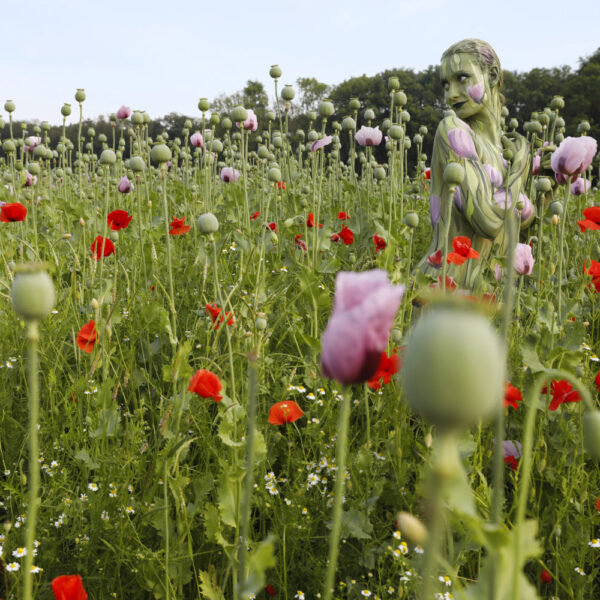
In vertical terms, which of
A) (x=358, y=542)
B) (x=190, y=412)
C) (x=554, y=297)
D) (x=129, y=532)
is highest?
(x=554, y=297)

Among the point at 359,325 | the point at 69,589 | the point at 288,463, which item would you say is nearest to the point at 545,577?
the point at 288,463

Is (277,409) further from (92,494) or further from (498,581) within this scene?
(498,581)

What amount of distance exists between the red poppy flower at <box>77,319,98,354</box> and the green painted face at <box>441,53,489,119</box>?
1.82 m

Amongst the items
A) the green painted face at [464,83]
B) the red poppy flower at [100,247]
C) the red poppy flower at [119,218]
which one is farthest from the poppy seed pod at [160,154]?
the green painted face at [464,83]

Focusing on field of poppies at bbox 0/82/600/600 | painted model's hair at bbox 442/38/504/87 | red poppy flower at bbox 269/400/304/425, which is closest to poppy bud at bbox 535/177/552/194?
field of poppies at bbox 0/82/600/600

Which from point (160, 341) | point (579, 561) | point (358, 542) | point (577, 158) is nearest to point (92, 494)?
point (358, 542)

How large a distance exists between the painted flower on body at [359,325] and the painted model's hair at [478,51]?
235 centimetres

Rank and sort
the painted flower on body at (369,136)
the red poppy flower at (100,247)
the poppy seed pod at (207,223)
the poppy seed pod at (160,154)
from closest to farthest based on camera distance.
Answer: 1. the poppy seed pod at (207,223)
2. the poppy seed pod at (160,154)
3. the red poppy flower at (100,247)
4. the painted flower on body at (369,136)

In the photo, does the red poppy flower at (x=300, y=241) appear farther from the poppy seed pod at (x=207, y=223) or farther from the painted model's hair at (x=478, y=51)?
the poppy seed pod at (x=207, y=223)

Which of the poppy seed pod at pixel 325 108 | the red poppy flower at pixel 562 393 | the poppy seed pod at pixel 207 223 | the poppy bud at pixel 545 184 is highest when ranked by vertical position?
the poppy seed pod at pixel 325 108

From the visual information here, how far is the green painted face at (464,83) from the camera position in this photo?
2.55m

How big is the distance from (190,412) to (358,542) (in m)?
0.59

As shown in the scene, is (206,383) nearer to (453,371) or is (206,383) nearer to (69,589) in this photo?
(69,589)

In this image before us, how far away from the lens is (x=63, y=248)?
12.1 feet
